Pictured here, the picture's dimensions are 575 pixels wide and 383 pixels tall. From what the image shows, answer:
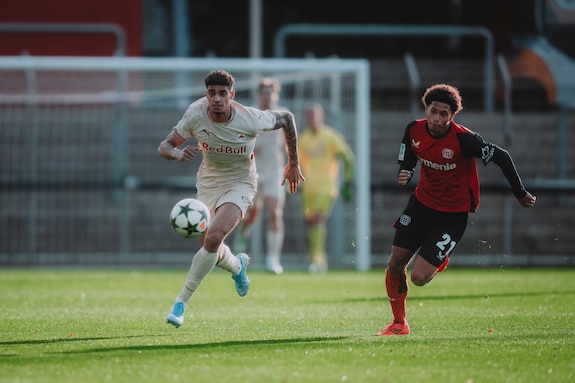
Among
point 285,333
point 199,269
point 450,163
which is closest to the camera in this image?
point 285,333

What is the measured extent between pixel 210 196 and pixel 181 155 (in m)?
1.08

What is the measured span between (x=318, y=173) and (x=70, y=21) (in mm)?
8047

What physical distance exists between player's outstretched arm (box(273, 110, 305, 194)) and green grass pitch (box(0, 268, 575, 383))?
1231 millimetres

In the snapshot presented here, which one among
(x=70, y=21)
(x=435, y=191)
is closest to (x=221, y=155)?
(x=435, y=191)

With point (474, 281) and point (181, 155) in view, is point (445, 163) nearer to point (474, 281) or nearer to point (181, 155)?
point (181, 155)

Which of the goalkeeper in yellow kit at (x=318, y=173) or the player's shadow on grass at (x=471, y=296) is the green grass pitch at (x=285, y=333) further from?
the goalkeeper in yellow kit at (x=318, y=173)

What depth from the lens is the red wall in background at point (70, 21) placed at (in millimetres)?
21625

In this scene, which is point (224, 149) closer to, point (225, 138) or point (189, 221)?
point (225, 138)

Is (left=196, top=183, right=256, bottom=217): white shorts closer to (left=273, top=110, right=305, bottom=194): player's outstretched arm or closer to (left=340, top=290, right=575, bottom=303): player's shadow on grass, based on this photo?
(left=273, top=110, right=305, bottom=194): player's outstretched arm

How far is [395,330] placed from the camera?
8383 millimetres

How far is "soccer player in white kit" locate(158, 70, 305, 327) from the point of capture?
8656 mm

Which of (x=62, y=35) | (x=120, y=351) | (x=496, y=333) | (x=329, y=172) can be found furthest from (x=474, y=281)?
A: (x=62, y=35)

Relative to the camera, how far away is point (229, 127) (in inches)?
353

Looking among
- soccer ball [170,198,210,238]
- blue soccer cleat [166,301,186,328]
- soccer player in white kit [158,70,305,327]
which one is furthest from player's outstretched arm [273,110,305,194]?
blue soccer cleat [166,301,186,328]
